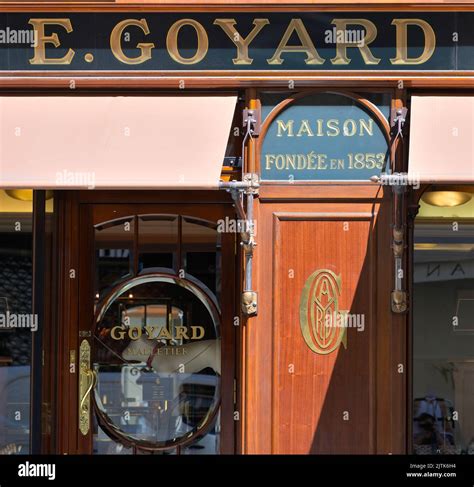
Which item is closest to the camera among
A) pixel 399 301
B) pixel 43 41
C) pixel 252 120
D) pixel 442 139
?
pixel 442 139

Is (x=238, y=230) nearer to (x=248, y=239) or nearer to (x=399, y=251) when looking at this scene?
(x=248, y=239)

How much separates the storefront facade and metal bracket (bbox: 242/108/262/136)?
2 centimetres

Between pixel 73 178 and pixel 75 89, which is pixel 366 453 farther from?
pixel 75 89

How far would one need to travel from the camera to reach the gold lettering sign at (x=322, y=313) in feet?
22.0

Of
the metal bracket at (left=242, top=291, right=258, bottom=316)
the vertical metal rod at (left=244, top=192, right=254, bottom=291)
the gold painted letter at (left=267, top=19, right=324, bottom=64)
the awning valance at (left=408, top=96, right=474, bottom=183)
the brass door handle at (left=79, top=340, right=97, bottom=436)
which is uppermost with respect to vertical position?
the gold painted letter at (left=267, top=19, right=324, bottom=64)

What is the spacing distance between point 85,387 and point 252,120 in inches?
82.5

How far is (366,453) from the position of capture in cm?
668

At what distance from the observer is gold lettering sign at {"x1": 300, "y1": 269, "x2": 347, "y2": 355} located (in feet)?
22.0

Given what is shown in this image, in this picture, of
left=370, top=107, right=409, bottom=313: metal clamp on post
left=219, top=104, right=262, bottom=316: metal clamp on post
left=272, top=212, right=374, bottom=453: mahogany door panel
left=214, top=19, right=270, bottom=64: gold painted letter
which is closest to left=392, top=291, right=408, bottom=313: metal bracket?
left=370, top=107, right=409, bottom=313: metal clamp on post

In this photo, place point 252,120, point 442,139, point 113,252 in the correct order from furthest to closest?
point 113,252 < point 252,120 < point 442,139

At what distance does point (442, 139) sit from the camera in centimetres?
A: 648

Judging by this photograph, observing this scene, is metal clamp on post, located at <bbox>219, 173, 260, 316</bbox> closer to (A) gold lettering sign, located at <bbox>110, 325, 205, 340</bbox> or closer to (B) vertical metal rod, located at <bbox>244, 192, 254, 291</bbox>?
(B) vertical metal rod, located at <bbox>244, 192, 254, 291</bbox>

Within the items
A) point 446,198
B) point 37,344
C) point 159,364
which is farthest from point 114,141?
point 446,198
